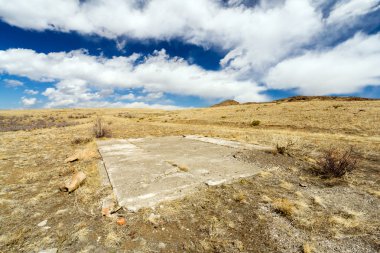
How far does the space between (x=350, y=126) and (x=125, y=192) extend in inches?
637

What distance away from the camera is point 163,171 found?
5.93 metres

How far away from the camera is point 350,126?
49.4 ft

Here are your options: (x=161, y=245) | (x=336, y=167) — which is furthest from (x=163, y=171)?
(x=336, y=167)

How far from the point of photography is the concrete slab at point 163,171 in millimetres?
4512

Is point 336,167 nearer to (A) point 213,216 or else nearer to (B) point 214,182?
(B) point 214,182

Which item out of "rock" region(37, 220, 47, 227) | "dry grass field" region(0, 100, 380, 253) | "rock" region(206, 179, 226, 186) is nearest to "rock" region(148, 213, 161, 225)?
"dry grass field" region(0, 100, 380, 253)

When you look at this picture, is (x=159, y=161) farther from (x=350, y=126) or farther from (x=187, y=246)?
(x=350, y=126)

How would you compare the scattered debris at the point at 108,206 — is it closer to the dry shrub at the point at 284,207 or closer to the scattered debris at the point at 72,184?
the scattered debris at the point at 72,184

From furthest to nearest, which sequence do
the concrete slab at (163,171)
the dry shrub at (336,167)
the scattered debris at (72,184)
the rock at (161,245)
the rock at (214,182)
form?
the dry shrub at (336,167) < the rock at (214,182) < the scattered debris at (72,184) < the concrete slab at (163,171) < the rock at (161,245)

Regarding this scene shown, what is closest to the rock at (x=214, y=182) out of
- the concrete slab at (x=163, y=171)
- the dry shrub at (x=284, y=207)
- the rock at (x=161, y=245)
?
the concrete slab at (x=163, y=171)

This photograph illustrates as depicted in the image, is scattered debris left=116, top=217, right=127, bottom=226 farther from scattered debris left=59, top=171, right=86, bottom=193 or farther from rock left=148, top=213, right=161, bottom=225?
scattered debris left=59, top=171, right=86, bottom=193

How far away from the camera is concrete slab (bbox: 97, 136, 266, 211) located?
14.8ft

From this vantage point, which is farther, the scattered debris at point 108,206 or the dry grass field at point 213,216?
the scattered debris at point 108,206

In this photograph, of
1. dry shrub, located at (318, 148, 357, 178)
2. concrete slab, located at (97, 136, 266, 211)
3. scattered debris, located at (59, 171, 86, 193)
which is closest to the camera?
concrete slab, located at (97, 136, 266, 211)
